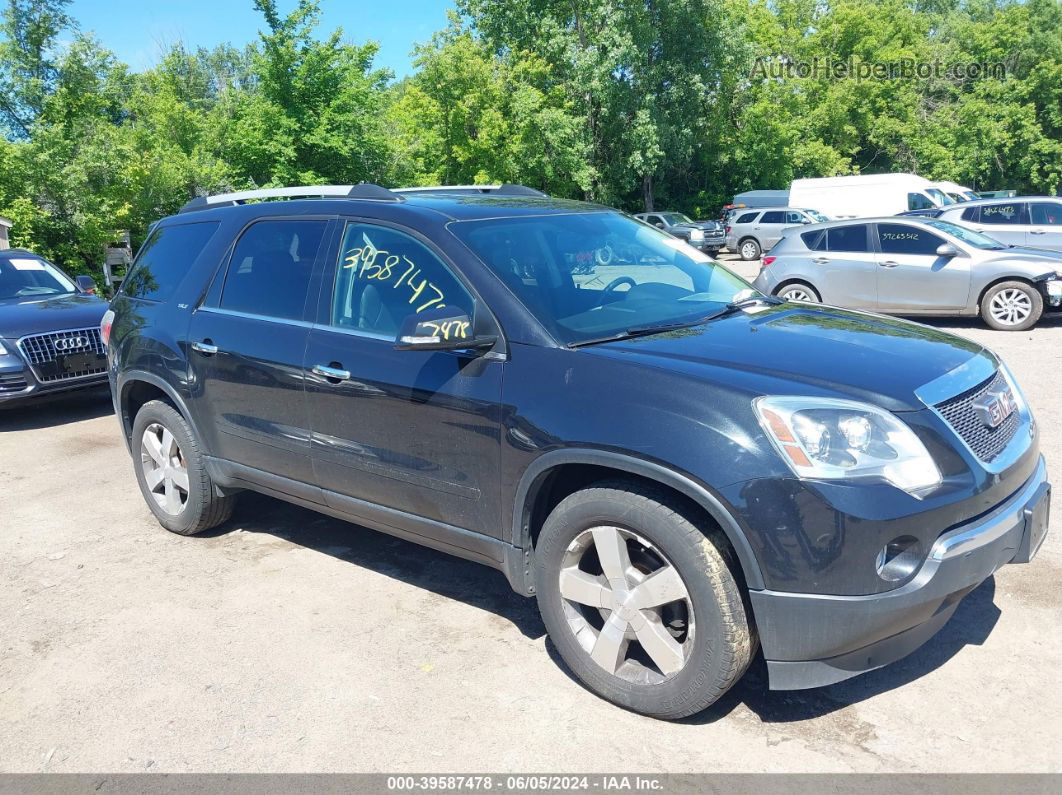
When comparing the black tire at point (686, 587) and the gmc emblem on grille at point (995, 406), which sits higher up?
the gmc emblem on grille at point (995, 406)

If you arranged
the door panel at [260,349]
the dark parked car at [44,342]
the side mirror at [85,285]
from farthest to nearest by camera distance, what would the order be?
the side mirror at [85,285], the dark parked car at [44,342], the door panel at [260,349]

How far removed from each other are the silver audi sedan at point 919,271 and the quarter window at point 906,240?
1 cm

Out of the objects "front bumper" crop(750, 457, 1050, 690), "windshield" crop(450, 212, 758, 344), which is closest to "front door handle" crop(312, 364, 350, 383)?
"windshield" crop(450, 212, 758, 344)

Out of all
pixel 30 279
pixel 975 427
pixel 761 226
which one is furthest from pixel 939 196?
pixel 975 427

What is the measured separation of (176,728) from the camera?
3.27 metres

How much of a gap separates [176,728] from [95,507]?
10.3ft

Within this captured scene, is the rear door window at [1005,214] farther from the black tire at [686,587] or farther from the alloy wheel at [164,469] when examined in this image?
the black tire at [686,587]

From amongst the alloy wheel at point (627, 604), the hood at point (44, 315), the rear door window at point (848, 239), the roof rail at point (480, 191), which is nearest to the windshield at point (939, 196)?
the rear door window at point (848, 239)

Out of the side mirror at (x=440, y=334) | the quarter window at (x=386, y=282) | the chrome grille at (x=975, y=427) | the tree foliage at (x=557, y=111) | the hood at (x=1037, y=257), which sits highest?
the tree foliage at (x=557, y=111)

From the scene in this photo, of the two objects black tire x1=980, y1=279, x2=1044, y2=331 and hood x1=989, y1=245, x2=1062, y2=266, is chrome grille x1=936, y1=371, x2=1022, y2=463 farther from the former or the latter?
hood x1=989, y1=245, x2=1062, y2=266

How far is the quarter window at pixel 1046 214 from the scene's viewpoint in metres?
15.3

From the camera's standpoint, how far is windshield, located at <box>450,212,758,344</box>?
3.54 metres
